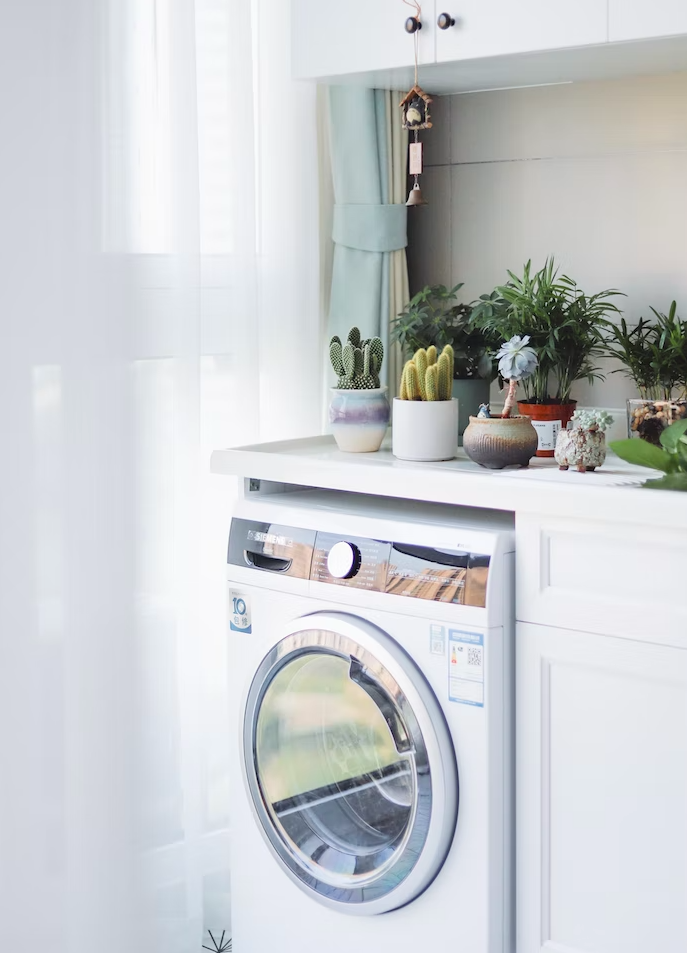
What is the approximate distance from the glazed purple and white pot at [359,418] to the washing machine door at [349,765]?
36 cm

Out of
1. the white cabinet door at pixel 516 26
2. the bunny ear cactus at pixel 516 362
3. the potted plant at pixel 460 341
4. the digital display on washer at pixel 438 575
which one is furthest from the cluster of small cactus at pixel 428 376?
the white cabinet door at pixel 516 26

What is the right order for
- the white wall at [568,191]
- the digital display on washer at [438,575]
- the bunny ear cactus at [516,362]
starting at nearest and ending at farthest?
the digital display on washer at [438,575] → the bunny ear cactus at [516,362] → the white wall at [568,191]

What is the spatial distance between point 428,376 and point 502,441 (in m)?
0.20

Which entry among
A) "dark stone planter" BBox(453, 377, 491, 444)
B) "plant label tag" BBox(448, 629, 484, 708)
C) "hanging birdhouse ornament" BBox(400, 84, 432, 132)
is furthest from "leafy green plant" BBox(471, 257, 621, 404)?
"plant label tag" BBox(448, 629, 484, 708)

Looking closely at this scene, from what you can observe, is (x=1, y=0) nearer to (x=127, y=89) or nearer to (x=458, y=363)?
(x=127, y=89)

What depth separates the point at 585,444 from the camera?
5.87 feet

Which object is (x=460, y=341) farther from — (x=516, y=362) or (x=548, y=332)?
(x=516, y=362)

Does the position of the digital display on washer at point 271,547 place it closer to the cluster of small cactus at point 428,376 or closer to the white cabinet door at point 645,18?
the cluster of small cactus at point 428,376

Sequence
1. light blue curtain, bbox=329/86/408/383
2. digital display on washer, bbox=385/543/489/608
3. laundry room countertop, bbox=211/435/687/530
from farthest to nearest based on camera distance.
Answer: light blue curtain, bbox=329/86/408/383
digital display on washer, bbox=385/543/489/608
laundry room countertop, bbox=211/435/687/530

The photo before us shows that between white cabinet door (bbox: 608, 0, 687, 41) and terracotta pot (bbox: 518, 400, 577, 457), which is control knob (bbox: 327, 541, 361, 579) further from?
white cabinet door (bbox: 608, 0, 687, 41)

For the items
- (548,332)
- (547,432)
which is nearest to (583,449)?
(547,432)

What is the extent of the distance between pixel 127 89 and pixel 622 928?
5.41 ft

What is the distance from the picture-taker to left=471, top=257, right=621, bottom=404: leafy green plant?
82.7 inches

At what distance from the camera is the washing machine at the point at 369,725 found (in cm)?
176
